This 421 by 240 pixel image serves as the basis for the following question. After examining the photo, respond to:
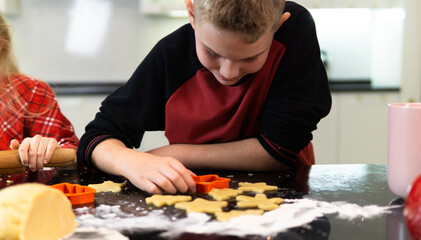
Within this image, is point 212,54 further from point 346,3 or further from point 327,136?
point 346,3

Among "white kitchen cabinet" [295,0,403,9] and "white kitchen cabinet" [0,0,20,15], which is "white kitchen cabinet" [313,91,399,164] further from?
"white kitchen cabinet" [0,0,20,15]

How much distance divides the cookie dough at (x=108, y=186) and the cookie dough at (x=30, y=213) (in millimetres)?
278

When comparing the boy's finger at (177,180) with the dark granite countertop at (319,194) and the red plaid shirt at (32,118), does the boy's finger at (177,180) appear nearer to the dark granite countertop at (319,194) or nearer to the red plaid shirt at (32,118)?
the dark granite countertop at (319,194)

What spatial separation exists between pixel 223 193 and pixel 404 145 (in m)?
0.31

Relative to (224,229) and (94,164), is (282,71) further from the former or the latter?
(224,229)

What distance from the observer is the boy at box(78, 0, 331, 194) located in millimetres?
1141

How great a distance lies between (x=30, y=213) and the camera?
58 centimetres

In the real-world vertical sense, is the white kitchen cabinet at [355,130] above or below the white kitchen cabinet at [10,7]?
below

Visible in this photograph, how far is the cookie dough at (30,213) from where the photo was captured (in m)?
0.58

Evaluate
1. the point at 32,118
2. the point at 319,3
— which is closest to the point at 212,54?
the point at 32,118

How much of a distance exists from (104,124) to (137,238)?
610mm

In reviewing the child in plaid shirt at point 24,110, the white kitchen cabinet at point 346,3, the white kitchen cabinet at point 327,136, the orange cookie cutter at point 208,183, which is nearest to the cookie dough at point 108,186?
the orange cookie cutter at point 208,183

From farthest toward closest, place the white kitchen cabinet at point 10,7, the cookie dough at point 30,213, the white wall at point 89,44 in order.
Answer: the white wall at point 89,44 < the white kitchen cabinet at point 10,7 < the cookie dough at point 30,213

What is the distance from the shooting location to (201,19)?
933 mm
